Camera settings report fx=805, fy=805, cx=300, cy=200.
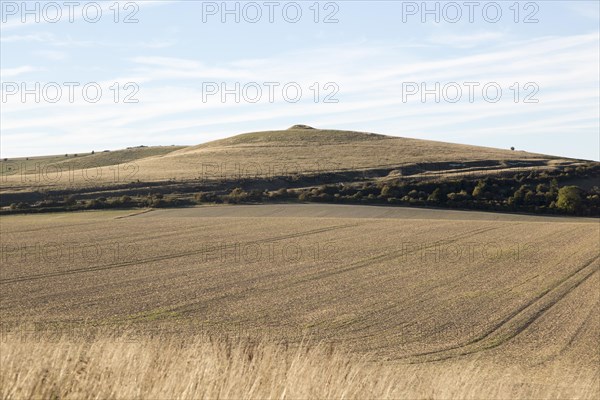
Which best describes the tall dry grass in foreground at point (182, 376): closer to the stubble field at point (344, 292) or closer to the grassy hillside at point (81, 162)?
the stubble field at point (344, 292)

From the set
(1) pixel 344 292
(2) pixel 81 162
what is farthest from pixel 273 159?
(1) pixel 344 292

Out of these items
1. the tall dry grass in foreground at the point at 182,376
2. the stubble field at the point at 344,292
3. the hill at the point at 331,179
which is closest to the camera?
the tall dry grass in foreground at the point at 182,376

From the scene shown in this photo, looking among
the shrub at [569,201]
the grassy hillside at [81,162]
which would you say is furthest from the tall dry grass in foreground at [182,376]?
the grassy hillside at [81,162]

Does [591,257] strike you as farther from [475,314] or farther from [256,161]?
[256,161]

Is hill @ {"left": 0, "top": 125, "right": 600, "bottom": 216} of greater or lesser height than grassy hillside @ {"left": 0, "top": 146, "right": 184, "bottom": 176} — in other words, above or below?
below

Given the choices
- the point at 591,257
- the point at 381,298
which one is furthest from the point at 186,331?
the point at 591,257

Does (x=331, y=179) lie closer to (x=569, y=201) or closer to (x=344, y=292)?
(x=569, y=201)

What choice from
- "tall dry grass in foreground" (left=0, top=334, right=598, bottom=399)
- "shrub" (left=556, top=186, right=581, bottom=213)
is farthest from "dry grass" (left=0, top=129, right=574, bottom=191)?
"tall dry grass in foreground" (left=0, top=334, right=598, bottom=399)

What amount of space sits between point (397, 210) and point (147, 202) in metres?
19.4

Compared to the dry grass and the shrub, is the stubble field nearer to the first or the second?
the shrub

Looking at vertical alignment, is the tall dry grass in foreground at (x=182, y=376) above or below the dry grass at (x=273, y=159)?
below

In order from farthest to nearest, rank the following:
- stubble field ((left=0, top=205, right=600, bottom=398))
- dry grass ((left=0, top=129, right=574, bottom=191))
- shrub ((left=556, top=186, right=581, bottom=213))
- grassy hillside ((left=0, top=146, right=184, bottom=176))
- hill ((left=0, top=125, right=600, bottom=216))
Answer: grassy hillside ((left=0, top=146, right=184, bottom=176)), dry grass ((left=0, top=129, right=574, bottom=191)), hill ((left=0, top=125, right=600, bottom=216)), shrub ((left=556, top=186, right=581, bottom=213)), stubble field ((left=0, top=205, right=600, bottom=398))

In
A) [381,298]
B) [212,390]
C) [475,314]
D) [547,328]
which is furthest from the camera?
[381,298]

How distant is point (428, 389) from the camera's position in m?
7.78
